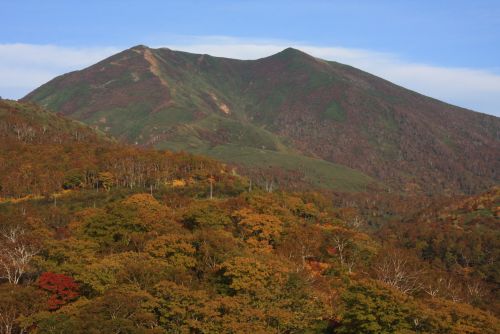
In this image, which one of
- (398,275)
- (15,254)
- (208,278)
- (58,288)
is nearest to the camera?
(58,288)

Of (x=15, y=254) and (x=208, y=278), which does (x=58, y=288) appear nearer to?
(x=15, y=254)

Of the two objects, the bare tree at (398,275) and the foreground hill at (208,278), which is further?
the bare tree at (398,275)

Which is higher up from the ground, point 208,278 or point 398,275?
point 208,278

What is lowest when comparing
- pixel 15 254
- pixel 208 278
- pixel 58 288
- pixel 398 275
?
pixel 398 275

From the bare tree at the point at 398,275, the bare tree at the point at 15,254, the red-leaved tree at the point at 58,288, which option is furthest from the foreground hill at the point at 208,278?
the bare tree at the point at 398,275

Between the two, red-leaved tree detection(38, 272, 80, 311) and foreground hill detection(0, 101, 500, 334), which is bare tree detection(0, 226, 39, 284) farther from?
red-leaved tree detection(38, 272, 80, 311)

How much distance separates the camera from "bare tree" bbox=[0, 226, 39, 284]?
64.1m

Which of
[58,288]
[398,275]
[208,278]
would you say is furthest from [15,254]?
[398,275]

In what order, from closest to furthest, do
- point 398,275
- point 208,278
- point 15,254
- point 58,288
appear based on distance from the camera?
1. point 58,288
2. point 208,278
3. point 15,254
4. point 398,275

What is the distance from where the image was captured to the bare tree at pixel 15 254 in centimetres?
6406

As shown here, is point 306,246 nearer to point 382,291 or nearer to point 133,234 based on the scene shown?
point 133,234

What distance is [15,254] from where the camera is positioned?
69.5 metres

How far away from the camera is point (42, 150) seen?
162 meters

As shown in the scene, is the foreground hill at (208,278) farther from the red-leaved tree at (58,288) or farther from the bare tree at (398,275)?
the bare tree at (398,275)
